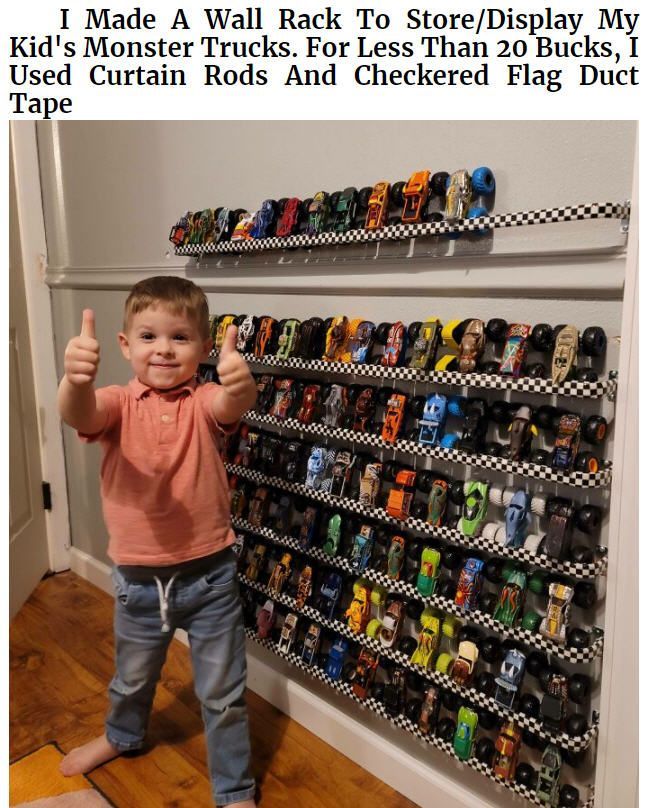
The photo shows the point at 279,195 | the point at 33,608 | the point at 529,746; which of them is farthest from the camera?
the point at 33,608

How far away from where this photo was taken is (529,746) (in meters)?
1.25

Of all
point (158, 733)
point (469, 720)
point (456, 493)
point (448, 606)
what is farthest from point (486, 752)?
point (158, 733)

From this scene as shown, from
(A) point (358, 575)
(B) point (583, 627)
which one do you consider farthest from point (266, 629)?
(B) point (583, 627)

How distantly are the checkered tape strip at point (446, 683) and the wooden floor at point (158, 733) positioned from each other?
345 millimetres

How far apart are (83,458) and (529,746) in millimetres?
1828

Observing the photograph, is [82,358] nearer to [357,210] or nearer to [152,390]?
[152,390]

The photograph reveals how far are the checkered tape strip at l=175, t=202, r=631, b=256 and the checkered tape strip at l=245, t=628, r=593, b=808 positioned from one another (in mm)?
1001

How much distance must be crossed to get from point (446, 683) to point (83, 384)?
36.3 inches

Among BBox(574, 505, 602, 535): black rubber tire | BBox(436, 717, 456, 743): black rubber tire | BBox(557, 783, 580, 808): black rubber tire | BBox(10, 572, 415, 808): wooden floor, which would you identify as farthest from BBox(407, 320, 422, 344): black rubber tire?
BBox(10, 572, 415, 808): wooden floor

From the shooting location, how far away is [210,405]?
1.28 meters

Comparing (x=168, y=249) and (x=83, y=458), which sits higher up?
(x=168, y=249)

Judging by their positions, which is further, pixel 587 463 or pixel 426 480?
pixel 426 480
